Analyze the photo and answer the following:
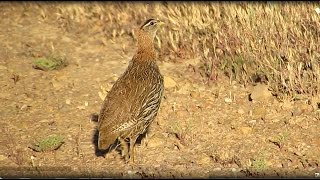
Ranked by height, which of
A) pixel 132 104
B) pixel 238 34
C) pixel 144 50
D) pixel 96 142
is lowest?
pixel 96 142

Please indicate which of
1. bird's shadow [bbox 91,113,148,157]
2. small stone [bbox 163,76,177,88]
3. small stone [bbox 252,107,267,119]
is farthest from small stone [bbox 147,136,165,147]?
small stone [bbox 163,76,177,88]

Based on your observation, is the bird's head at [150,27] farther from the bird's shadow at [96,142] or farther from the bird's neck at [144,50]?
the bird's shadow at [96,142]

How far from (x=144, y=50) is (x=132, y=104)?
938 mm

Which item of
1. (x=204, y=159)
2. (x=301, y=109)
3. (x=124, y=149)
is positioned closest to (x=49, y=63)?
(x=124, y=149)

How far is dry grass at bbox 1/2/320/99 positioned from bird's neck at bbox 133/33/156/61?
1.69 m

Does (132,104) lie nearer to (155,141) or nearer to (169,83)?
(155,141)

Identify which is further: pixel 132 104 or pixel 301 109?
pixel 301 109

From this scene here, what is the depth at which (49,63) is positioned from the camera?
9.66 metres

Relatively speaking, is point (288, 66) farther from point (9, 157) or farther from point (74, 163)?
point (9, 157)

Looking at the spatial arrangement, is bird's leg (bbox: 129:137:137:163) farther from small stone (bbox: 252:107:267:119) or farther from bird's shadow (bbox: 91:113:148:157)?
small stone (bbox: 252:107:267:119)

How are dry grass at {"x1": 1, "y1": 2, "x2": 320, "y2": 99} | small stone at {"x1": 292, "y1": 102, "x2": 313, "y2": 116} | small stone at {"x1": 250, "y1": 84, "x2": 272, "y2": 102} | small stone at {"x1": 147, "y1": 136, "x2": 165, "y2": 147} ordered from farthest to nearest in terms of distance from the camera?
dry grass at {"x1": 1, "y1": 2, "x2": 320, "y2": 99} < small stone at {"x1": 250, "y1": 84, "x2": 272, "y2": 102} < small stone at {"x1": 292, "y1": 102, "x2": 313, "y2": 116} < small stone at {"x1": 147, "y1": 136, "x2": 165, "y2": 147}

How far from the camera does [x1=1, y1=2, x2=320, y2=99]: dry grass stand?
8422mm

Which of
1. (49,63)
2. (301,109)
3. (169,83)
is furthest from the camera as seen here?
(49,63)

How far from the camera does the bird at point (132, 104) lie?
6.72 m
